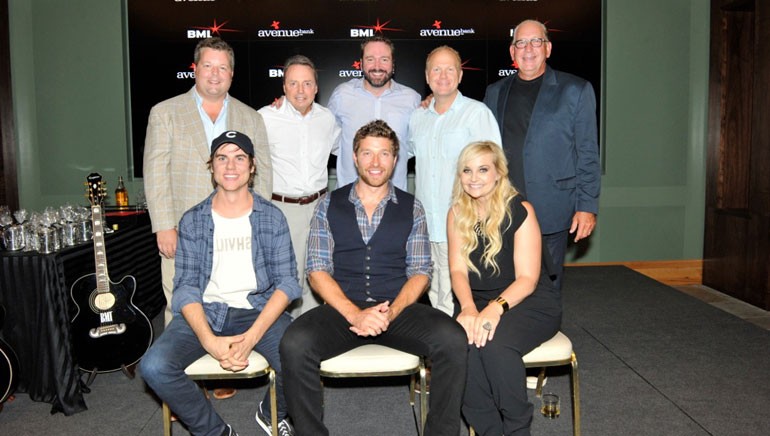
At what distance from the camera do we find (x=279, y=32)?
19.0 feet

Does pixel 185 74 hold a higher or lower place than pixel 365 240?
higher

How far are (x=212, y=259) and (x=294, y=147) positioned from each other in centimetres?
106

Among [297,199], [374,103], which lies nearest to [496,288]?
[297,199]

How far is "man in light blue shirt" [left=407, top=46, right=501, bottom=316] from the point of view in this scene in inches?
122

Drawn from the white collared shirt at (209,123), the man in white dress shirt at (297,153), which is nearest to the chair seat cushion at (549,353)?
the man in white dress shirt at (297,153)

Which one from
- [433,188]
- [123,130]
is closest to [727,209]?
[433,188]

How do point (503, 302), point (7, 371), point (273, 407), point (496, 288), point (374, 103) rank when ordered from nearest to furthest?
point (273, 407) → point (503, 302) → point (496, 288) → point (7, 371) → point (374, 103)

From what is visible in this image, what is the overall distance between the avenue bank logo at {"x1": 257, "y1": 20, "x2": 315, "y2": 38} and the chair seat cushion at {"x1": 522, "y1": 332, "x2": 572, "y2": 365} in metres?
4.16

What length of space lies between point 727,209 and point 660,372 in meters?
2.93

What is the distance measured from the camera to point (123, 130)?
5973mm

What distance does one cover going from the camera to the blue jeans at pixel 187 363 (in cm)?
233

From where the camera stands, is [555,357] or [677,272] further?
[677,272]

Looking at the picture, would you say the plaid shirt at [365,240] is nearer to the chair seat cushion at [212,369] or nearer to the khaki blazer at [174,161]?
the chair seat cushion at [212,369]

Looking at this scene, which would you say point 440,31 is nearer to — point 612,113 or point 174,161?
point 612,113
